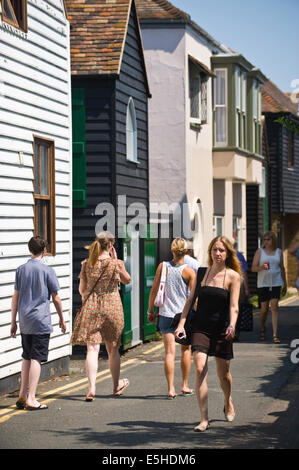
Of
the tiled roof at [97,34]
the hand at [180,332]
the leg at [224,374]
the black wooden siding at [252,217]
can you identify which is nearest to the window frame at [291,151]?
the black wooden siding at [252,217]

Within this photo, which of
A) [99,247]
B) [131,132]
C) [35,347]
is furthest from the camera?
[131,132]

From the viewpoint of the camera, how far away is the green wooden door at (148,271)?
1806 cm

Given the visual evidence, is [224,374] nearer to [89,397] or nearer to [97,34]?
[89,397]

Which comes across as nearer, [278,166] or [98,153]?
[98,153]

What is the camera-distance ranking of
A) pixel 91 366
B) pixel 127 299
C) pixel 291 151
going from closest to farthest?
1. pixel 91 366
2. pixel 127 299
3. pixel 291 151

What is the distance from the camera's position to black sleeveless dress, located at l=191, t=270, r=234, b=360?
29.9 ft

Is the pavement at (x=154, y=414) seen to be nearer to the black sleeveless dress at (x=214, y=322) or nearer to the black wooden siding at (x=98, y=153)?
the black sleeveless dress at (x=214, y=322)

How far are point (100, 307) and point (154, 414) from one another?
5.26 ft

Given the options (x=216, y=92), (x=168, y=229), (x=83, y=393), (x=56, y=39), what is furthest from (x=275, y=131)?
(x=83, y=393)

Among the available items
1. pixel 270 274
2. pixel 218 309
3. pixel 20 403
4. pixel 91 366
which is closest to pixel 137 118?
pixel 270 274

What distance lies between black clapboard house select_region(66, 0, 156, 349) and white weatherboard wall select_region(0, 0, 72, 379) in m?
2.04

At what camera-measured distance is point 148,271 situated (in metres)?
18.4

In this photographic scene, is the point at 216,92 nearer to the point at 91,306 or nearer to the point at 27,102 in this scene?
the point at 27,102

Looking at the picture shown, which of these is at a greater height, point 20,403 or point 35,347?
point 35,347
